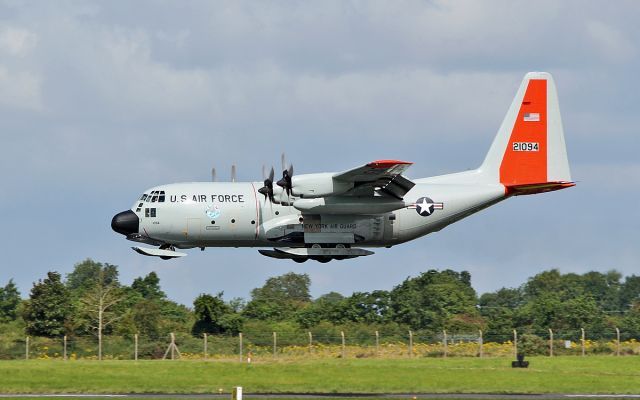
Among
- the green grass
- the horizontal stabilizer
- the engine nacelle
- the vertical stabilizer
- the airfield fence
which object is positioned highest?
the vertical stabilizer

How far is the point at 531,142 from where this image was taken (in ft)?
164

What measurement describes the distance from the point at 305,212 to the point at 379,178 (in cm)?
323

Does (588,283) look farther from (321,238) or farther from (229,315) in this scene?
(321,238)

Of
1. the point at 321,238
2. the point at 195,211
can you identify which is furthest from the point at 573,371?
the point at 195,211

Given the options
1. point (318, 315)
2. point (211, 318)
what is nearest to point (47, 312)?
point (211, 318)

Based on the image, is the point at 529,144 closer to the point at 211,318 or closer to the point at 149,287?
the point at 211,318

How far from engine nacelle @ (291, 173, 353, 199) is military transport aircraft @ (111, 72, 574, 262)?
0.12 feet

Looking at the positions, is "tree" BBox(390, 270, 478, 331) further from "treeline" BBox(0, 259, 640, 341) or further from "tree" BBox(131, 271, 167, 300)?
"tree" BBox(131, 271, 167, 300)

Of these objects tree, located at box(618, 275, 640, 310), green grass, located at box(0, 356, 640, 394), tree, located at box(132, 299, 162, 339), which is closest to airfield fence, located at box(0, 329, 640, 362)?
green grass, located at box(0, 356, 640, 394)

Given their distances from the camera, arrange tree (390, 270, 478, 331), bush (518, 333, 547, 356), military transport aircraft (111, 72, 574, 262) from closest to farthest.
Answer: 1. military transport aircraft (111, 72, 574, 262)
2. bush (518, 333, 547, 356)
3. tree (390, 270, 478, 331)

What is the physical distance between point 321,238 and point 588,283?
6262 centimetres

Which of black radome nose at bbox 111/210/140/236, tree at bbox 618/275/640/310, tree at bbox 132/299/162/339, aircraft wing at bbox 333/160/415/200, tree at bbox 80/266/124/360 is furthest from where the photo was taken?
tree at bbox 618/275/640/310

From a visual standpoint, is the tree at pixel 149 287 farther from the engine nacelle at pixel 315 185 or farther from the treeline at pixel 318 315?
the engine nacelle at pixel 315 185

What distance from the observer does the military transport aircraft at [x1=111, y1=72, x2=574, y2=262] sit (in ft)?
151
